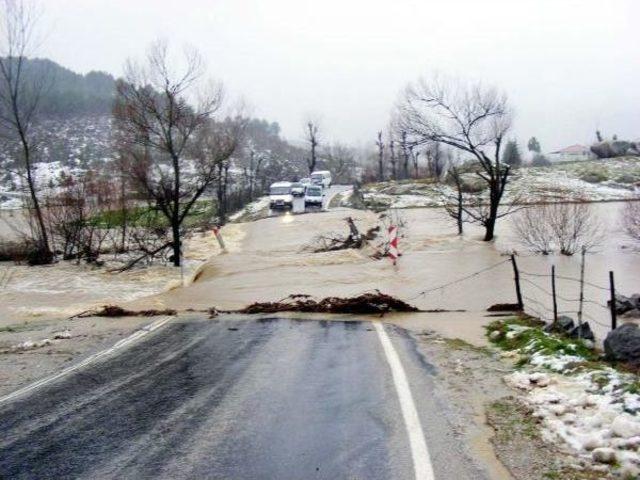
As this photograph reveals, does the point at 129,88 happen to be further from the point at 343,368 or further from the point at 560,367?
the point at 560,367

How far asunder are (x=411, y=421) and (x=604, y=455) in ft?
5.90

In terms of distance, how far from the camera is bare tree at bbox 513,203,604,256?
28.3m

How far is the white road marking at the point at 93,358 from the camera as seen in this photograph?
23.6 ft

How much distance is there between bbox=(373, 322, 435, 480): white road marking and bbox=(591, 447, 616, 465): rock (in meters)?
1.31

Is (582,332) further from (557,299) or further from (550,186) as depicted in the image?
(550,186)

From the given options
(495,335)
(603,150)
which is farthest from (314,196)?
(603,150)

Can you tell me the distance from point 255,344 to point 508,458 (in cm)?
549

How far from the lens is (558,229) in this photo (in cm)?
2841

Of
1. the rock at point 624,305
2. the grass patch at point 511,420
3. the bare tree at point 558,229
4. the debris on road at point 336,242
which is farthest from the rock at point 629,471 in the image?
the debris on road at point 336,242

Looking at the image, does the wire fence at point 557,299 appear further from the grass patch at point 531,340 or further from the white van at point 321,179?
the white van at point 321,179

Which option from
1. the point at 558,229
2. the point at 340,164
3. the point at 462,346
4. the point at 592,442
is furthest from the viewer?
the point at 340,164

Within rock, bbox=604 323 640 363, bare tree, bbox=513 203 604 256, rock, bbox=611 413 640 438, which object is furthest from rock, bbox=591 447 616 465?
bare tree, bbox=513 203 604 256

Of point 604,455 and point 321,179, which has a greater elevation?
point 321,179

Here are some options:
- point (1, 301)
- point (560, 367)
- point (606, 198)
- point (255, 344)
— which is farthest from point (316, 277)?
point (606, 198)
